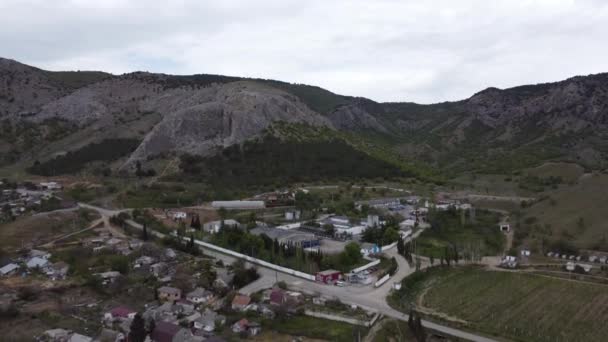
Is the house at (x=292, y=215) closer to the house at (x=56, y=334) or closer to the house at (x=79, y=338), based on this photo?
the house at (x=56, y=334)

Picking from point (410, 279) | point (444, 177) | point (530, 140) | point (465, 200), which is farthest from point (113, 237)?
point (530, 140)

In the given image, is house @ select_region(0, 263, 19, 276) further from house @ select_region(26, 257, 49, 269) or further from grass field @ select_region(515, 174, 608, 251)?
grass field @ select_region(515, 174, 608, 251)

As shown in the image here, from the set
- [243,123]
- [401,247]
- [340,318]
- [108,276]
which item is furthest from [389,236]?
[243,123]

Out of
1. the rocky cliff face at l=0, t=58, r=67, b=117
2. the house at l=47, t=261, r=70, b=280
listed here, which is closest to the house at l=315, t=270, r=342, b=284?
the house at l=47, t=261, r=70, b=280

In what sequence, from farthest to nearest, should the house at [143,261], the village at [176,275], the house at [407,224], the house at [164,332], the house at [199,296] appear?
the house at [407,224] < the house at [143,261] < the house at [199,296] < the village at [176,275] < the house at [164,332]

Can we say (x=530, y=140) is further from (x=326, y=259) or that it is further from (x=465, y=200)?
(x=326, y=259)

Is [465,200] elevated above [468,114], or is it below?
below

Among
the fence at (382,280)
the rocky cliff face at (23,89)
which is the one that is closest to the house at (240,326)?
the fence at (382,280)
